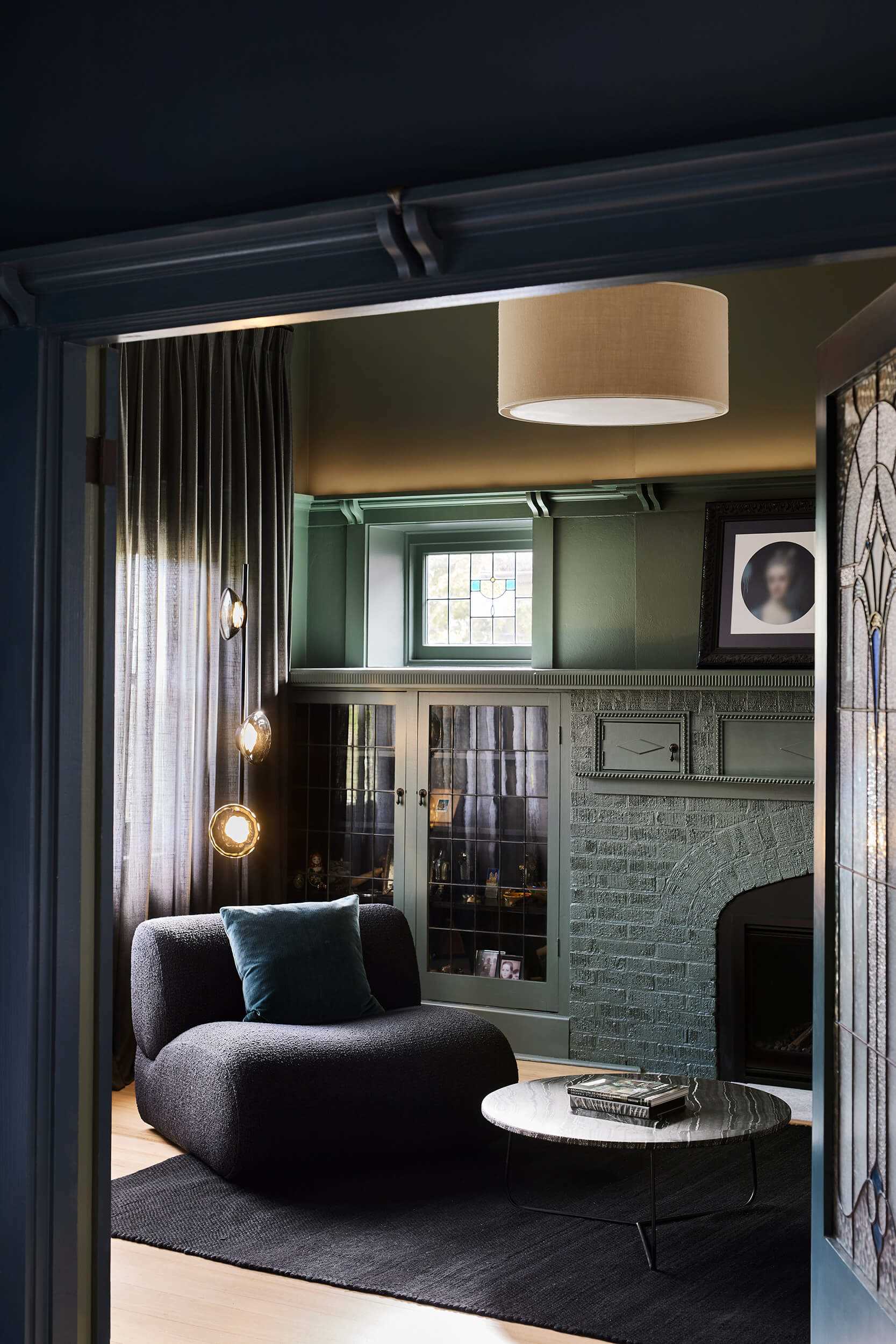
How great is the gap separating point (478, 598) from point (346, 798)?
1.19 meters

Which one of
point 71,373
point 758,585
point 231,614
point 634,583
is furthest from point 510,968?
point 71,373

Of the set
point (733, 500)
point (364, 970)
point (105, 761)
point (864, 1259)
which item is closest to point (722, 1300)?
point (864, 1259)

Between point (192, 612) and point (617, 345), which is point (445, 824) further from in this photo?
point (617, 345)

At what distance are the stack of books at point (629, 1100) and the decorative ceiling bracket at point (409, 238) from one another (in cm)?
278

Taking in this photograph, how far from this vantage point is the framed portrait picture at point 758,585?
5.68 metres

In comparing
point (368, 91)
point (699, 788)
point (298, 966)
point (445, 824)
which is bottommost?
point (298, 966)

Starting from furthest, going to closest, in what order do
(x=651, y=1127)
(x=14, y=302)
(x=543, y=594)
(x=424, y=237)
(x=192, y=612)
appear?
(x=543, y=594), (x=192, y=612), (x=651, y=1127), (x=14, y=302), (x=424, y=237)

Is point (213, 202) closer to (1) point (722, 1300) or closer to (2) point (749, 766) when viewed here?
(1) point (722, 1300)

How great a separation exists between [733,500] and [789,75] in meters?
4.29

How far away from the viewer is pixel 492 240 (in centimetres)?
183

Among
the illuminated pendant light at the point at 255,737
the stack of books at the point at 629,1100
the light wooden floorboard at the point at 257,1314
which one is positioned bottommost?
the light wooden floorboard at the point at 257,1314

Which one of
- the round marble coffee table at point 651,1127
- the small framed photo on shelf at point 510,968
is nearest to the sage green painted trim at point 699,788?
the small framed photo on shelf at point 510,968

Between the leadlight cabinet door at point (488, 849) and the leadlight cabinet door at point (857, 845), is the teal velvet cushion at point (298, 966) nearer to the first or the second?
→ the leadlight cabinet door at point (488, 849)

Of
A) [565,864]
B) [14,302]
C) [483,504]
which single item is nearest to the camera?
[14,302]
